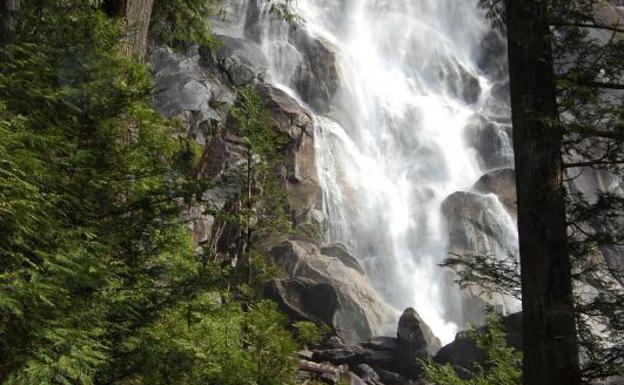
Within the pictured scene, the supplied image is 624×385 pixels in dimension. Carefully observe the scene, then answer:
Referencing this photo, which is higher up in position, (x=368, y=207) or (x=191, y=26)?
(x=368, y=207)

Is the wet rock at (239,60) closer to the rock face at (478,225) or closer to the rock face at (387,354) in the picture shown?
the rock face at (478,225)

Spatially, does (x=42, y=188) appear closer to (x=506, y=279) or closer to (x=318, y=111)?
(x=506, y=279)

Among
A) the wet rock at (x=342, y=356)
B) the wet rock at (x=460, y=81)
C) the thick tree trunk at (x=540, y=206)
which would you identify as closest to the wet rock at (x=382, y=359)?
the wet rock at (x=342, y=356)

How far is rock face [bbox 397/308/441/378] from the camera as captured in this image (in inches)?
627

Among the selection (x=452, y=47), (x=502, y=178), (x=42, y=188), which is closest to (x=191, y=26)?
(x=42, y=188)

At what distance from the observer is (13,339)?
3080 mm

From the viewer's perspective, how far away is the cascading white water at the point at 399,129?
24219mm

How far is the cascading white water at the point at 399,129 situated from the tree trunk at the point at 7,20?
14.8 metres

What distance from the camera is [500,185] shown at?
87.8 feet

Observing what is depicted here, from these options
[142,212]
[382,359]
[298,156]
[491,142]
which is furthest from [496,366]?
[491,142]

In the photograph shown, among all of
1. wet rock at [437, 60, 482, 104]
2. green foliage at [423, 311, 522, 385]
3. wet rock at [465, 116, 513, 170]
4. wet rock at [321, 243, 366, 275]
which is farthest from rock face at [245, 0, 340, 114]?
green foliage at [423, 311, 522, 385]

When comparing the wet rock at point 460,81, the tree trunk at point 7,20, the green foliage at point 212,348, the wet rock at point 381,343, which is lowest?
the green foliage at point 212,348

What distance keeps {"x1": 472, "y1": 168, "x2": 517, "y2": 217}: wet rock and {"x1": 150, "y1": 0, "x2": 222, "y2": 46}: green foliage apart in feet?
70.1

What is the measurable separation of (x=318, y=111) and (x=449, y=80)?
12.4m
